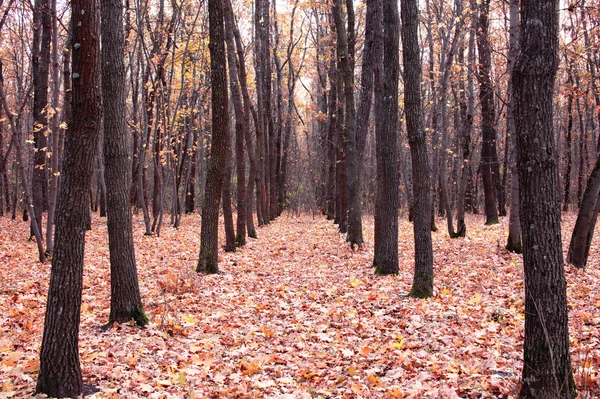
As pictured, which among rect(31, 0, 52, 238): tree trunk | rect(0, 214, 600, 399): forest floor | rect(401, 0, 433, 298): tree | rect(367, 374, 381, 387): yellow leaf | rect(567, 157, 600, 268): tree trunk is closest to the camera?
rect(0, 214, 600, 399): forest floor

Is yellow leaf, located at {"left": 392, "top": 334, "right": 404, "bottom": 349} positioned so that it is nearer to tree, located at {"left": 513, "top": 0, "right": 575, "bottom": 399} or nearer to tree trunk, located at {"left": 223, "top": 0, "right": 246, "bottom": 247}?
tree, located at {"left": 513, "top": 0, "right": 575, "bottom": 399}

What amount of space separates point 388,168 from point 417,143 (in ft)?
6.59

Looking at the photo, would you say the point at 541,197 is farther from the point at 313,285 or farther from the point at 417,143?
the point at 313,285

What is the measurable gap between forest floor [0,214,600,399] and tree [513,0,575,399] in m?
0.29

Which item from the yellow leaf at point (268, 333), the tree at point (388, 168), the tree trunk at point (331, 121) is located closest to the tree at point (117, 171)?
the yellow leaf at point (268, 333)

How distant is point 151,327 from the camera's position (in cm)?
647

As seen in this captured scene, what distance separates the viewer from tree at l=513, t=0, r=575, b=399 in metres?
3.75

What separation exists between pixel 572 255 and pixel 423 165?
4.35 metres

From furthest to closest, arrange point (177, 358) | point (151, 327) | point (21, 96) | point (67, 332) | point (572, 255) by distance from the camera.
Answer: point (21, 96) → point (572, 255) → point (151, 327) → point (177, 358) → point (67, 332)

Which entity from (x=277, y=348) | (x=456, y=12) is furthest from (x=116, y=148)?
(x=456, y=12)

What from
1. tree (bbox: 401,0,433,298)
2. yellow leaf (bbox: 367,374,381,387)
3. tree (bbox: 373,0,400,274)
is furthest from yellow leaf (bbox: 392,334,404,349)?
tree (bbox: 373,0,400,274)

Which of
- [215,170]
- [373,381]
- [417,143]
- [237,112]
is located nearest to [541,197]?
[373,381]

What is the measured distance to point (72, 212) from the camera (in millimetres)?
4160

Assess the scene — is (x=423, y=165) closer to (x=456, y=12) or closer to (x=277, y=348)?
(x=277, y=348)
